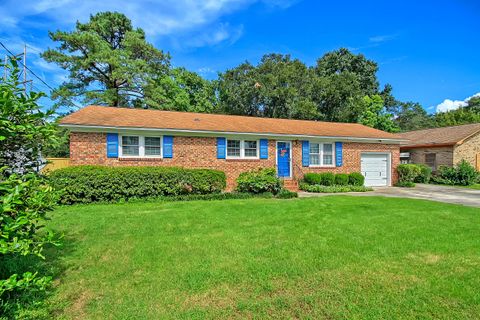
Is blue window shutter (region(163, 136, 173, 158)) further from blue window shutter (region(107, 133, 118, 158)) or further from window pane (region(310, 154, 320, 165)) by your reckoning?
window pane (region(310, 154, 320, 165))

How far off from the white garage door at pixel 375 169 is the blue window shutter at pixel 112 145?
45.5 feet

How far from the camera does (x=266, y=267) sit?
3926mm

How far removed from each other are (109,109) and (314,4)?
11905mm

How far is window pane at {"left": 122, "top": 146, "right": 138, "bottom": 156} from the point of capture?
38.8ft

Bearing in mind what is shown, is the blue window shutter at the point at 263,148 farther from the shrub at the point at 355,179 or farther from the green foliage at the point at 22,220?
the green foliage at the point at 22,220

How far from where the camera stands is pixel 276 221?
21.8 feet

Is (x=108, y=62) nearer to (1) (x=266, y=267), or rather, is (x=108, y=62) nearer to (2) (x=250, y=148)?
(2) (x=250, y=148)

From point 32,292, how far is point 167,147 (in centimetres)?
935

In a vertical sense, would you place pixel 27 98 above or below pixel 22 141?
above

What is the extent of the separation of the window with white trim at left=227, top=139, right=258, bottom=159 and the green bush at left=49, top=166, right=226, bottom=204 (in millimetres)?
2413

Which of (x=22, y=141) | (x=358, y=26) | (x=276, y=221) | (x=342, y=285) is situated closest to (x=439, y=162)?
(x=358, y=26)

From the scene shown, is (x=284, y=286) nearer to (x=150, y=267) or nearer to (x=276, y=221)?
(x=150, y=267)

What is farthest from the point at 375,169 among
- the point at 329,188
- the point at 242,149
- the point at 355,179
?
the point at 242,149

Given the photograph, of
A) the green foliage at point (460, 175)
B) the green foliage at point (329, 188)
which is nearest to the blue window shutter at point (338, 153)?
the green foliage at point (329, 188)
